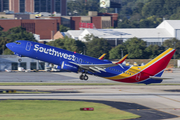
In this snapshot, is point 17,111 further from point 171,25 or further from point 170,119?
point 171,25

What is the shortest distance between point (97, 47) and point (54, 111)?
122593mm

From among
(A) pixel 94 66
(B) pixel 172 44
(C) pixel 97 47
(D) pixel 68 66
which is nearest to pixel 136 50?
(C) pixel 97 47

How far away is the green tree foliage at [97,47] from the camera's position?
16200 cm

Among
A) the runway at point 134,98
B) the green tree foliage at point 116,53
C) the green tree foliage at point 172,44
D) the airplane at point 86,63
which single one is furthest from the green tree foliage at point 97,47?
the runway at point 134,98

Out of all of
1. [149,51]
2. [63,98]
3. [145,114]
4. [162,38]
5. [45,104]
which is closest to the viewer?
[145,114]

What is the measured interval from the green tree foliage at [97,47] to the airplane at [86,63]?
93.9 metres

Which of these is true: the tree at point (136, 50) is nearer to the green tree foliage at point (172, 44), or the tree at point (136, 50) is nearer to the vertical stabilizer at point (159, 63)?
the green tree foliage at point (172, 44)

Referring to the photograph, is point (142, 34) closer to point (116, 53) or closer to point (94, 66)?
point (116, 53)

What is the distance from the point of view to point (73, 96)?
2167 inches

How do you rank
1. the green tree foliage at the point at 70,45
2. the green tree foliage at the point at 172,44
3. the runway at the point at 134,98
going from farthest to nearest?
the green tree foliage at the point at 172,44 → the green tree foliage at the point at 70,45 → the runway at the point at 134,98

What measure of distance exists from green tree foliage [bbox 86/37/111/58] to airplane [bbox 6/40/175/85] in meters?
93.9

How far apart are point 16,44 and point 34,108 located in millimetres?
21225

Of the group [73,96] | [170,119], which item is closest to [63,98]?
[73,96]

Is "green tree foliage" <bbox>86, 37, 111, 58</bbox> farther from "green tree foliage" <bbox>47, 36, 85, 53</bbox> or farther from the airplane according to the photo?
the airplane
